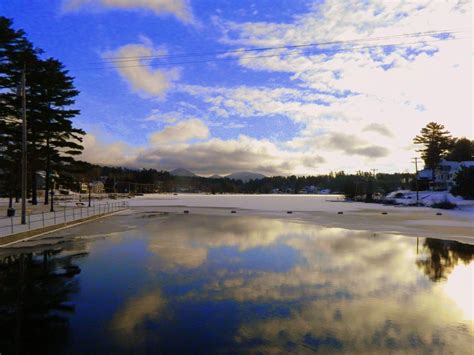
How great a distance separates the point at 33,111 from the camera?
42.6 meters

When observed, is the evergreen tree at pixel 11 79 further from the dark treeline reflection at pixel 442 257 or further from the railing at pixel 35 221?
the dark treeline reflection at pixel 442 257

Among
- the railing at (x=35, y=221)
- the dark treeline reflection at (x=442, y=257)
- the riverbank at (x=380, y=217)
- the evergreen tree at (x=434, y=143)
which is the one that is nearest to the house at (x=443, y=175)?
the evergreen tree at (x=434, y=143)

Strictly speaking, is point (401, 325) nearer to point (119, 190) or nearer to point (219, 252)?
point (219, 252)

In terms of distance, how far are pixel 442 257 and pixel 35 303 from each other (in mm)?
14664

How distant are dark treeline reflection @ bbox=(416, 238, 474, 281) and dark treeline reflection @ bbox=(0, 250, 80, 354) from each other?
10357 mm

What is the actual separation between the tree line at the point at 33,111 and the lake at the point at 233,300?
82.3ft

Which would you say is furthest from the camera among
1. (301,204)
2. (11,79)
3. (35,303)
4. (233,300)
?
(301,204)

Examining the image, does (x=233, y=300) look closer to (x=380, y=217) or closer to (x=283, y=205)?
(x=380, y=217)

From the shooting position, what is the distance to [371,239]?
20188 millimetres

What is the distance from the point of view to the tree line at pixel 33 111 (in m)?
33.1

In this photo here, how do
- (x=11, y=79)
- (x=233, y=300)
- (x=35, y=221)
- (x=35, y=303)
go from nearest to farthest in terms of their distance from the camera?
(x=35, y=303), (x=233, y=300), (x=35, y=221), (x=11, y=79)

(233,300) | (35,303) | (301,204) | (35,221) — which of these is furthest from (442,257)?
(301,204)

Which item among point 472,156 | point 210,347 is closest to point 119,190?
point 472,156

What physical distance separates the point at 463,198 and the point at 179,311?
71.5m
